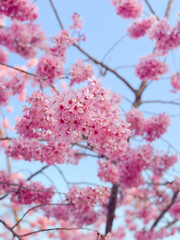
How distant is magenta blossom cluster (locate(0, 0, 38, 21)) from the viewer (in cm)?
481

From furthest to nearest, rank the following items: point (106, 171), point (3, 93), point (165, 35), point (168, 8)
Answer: point (168, 8) → point (165, 35) → point (106, 171) → point (3, 93)

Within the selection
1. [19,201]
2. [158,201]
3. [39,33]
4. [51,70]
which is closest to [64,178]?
[19,201]

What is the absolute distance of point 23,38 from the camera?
6426 millimetres

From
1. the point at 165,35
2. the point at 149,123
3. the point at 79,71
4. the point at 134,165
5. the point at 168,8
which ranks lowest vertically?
the point at 134,165

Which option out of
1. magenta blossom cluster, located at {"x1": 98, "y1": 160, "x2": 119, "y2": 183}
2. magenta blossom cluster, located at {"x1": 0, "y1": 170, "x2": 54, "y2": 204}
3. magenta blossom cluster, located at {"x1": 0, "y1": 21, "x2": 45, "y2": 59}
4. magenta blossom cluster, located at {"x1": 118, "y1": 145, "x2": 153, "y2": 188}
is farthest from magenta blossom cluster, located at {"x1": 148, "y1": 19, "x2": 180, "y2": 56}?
magenta blossom cluster, located at {"x1": 0, "y1": 170, "x2": 54, "y2": 204}

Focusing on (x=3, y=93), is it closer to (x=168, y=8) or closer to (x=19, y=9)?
(x=19, y=9)

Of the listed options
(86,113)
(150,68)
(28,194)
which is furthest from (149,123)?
(86,113)

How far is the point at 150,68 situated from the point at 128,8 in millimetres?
1814

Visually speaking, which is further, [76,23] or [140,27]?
[140,27]

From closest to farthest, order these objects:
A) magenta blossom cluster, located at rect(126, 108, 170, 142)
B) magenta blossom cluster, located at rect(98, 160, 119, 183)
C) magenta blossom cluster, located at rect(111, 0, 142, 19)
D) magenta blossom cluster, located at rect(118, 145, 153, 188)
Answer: magenta blossom cluster, located at rect(98, 160, 119, 183), magenta blossom cluster, located at rect(118, 145, 153, 188), magenta blossom cluster, located at rect(126, 108, 170, 142), magenta blossom cluster, located at rect(111, 0, 142, 19)

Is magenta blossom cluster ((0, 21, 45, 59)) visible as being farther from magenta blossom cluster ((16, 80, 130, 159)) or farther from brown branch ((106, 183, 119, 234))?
magenta blossom cluster ((16, 80, 130, 159))

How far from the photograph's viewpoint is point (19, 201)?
434 centimetres

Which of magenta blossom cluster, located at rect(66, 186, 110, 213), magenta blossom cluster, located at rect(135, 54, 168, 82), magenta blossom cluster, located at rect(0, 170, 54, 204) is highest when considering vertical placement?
magenta blossom cluster, located at rect(135, 54, 168, 82)

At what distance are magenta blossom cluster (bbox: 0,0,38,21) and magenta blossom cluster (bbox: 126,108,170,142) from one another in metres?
2.80
